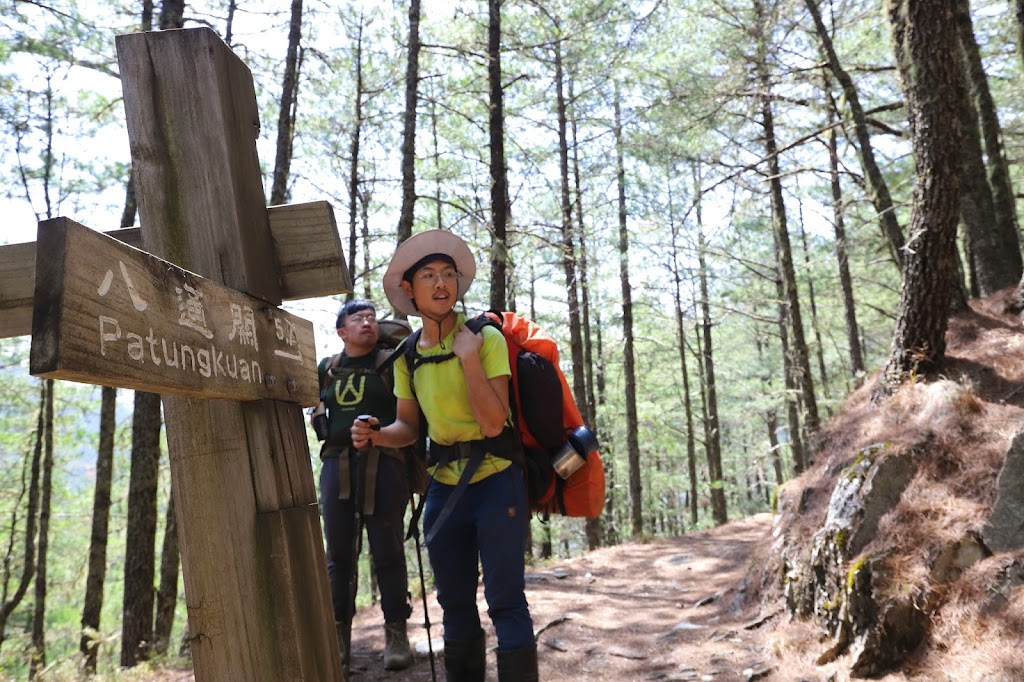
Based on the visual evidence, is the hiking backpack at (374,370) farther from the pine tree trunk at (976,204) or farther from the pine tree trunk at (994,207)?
the pine tree trunk at (994,207)

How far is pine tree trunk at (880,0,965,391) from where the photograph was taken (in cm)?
556

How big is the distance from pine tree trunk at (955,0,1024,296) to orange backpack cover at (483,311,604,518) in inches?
262

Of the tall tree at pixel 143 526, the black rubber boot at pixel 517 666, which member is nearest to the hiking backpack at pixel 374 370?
the black rubber boot at pixel 517 666

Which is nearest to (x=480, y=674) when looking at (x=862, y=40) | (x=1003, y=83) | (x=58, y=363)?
(x=58, y=363)

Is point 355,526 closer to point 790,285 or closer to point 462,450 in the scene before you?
point 462,450

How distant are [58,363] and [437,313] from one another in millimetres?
1896

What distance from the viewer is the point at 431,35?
1201 centimetres

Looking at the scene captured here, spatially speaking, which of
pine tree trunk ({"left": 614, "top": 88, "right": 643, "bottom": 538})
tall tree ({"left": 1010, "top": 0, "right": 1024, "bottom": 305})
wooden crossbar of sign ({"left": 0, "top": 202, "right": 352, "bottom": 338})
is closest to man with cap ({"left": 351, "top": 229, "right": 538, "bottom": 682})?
A: wooden crossbar of sign ({"left": 0, "top": 202, "right": 352, "bottom": 338})

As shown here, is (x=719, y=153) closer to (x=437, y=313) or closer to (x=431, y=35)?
(x=431, y=35)

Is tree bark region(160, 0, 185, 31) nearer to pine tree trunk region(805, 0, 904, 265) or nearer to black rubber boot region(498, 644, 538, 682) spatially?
pine tree trunk region(805, 0, 904, 265)

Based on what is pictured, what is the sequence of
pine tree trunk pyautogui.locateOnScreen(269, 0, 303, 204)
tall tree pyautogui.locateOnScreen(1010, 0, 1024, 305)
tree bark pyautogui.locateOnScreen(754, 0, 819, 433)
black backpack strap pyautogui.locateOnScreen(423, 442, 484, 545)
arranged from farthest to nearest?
tree bark pyautogui.locateOnScreen(754, 0, 819, 433), pine tree trunk pyautogui.locateOnScreen(269, 0, 303, 204), tall tree pyautogui.locateOnScreen(1010, 0, 1024, 305), black backpack strap pyautogui.locateOnScreen(423, 442, 484, 545)

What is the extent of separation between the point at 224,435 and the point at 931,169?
5826 millimetres

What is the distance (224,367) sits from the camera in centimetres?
169

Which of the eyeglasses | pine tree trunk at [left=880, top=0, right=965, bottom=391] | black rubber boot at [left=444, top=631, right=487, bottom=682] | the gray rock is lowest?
black rubber boot at [left=444, top=631, right=487, bottom=682]
